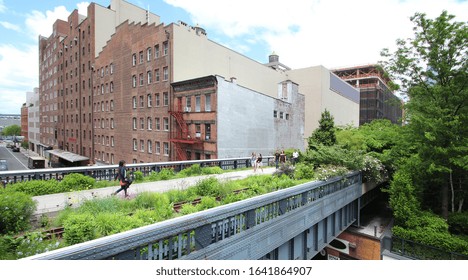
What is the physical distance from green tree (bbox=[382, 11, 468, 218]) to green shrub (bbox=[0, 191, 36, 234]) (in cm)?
1615

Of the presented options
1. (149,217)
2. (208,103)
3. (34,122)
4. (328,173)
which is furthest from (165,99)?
(34,122)

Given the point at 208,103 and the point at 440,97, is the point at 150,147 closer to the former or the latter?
the point at 208,103

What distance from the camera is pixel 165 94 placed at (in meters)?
31.5

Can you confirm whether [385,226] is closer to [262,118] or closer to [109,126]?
[262,118]

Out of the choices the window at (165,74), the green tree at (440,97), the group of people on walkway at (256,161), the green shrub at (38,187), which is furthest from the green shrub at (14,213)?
the window at (165,74)

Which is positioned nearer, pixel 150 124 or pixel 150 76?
pixel 150 76

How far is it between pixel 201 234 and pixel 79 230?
7.66 feet

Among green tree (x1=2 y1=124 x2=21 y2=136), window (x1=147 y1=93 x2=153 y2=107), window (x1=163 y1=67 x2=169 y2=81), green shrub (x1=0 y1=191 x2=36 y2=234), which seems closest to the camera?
green shrub (x1=0 y1=191 x2=36 y2=234)

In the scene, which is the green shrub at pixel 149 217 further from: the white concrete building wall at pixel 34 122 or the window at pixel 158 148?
the white concrete building wall at pixel 34 122

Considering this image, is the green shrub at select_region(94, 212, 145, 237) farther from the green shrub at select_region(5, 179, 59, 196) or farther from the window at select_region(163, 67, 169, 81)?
the window at select_region(163, 67, 169, 81)

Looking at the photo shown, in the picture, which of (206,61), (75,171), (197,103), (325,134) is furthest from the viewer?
(206,61)

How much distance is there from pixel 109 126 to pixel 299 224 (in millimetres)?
41612

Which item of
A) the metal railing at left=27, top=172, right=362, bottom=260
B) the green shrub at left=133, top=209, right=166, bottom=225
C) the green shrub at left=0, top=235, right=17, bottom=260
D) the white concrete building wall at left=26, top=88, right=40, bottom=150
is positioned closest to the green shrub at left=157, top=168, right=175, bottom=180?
the green shrub at left=133, top=209, right=166, bottom=225

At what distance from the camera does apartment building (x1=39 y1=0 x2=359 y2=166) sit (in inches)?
1078
